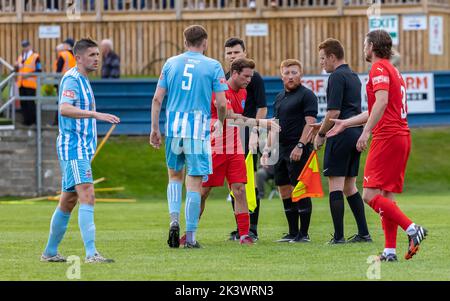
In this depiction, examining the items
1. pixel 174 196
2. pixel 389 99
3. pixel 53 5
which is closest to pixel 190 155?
pixel 174 196

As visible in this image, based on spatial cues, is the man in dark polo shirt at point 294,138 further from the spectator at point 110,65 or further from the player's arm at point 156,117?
the spectator at point 110,65

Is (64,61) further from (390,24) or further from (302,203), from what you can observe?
(302,203)

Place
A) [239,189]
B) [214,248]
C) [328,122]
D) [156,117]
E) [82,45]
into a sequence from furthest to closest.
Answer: [239,189]
[328,122]
[214,248]
[156,117]
[82,45]

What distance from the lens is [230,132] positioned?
13297mm

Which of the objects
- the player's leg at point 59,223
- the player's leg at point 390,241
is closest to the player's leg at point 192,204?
the player's leg at point 59,223

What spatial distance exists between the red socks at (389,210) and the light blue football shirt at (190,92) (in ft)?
6.91

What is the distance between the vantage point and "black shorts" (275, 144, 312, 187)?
44.2 feet

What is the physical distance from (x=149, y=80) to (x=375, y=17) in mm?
5971

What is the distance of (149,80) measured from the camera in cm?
2800

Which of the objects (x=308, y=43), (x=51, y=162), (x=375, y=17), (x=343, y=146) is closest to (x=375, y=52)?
(x=343, y=146)

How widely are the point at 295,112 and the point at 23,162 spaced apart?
13.6 m

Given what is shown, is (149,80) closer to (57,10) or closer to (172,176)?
(57,10)

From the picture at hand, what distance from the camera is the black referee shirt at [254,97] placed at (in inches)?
550

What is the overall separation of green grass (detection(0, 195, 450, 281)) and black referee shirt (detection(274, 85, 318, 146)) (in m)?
1.18
